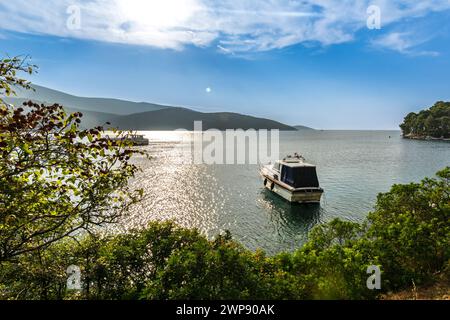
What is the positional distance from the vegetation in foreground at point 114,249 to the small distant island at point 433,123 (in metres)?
188

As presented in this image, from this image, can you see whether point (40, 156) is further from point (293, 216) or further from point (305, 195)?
point (305, 195)

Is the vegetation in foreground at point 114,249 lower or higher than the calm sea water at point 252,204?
higher

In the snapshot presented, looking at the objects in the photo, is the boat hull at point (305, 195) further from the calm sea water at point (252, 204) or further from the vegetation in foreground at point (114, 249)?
the vegetation in foreground at point (114, 249)

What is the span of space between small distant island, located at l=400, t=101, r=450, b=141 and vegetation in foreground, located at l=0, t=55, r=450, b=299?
18804 cm

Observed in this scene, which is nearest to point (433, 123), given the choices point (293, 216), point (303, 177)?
point (303, 177)

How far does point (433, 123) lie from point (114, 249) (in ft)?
662

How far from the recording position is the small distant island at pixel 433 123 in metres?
159

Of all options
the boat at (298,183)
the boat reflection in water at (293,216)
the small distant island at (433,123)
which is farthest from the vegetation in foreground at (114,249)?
the small distant island at (433,123)

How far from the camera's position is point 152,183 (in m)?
52.9

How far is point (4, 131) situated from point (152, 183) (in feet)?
160

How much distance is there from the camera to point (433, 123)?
16325cm

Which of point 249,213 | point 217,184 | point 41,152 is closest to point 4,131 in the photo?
point 41,152

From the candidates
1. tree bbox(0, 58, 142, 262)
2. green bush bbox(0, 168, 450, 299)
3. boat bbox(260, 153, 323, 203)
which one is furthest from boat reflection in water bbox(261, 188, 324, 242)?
tree bbox(0, 58, 142, 262)

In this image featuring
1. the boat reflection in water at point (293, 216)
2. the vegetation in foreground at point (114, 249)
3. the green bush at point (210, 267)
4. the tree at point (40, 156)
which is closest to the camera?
the tree at point (40, 156)
